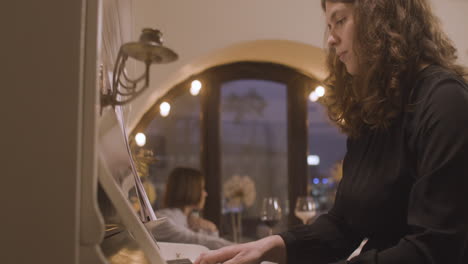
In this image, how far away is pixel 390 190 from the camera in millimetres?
692

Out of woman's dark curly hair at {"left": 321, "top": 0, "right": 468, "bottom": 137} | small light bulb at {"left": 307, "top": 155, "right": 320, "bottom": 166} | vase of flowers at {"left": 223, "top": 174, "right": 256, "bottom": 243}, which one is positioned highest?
woman's dark curly hair at {"left": 321, "top": 0, "right": 468, "bottom": 137}

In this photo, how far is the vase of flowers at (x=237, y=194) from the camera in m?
3.26

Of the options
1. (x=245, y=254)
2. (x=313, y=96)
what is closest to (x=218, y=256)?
(x=245, y=254)

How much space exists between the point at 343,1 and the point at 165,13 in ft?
6.11

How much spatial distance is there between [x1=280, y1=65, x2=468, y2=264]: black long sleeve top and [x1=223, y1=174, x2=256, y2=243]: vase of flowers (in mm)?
2357

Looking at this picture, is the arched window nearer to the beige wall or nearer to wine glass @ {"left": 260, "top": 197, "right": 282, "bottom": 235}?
wine glass @ {"left": 260, "top": 197, "right": 282, "bottom": 235}

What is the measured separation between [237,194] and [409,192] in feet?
8.57

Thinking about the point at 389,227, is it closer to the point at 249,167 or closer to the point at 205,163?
the point at 205,163

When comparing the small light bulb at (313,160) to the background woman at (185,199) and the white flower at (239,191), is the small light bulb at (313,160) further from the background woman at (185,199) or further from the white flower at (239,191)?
the background woman at (185,199)

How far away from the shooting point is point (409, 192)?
688 millimetres

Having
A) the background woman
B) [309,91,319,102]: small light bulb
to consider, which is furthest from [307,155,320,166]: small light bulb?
the background woman

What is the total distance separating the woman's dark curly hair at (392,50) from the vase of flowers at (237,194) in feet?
8.28

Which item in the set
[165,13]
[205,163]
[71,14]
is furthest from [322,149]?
[71,14]

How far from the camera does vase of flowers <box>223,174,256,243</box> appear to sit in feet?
10.7
